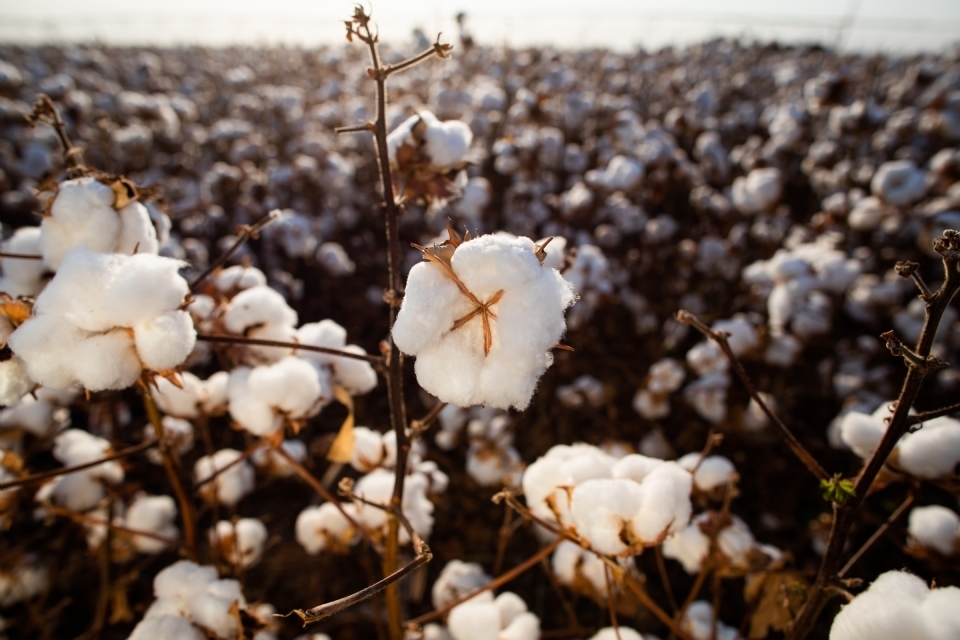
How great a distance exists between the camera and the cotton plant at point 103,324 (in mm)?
854

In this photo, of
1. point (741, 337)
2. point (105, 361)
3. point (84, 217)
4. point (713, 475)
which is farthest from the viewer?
point (741, 337)

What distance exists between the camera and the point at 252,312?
1.33 m

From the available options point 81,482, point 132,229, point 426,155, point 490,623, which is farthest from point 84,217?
point 490,623

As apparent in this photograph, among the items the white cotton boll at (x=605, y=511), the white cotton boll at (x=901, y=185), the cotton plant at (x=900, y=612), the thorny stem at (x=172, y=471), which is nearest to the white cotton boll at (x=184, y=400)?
the thorny stem at (x=172, y=471)

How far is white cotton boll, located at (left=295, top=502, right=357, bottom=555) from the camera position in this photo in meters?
1.87

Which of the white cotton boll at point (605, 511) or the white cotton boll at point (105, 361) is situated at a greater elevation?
the white cotton boll at point (105, 361)

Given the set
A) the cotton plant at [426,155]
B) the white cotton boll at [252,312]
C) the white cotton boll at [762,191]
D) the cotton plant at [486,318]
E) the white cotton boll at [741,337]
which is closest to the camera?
the cotton plant at [486,318]

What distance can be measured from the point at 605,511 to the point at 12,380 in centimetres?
116

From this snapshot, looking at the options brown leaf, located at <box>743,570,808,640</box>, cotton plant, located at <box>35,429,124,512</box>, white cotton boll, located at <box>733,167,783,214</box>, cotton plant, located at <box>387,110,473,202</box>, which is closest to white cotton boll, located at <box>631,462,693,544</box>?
brown leaf, located at <box>743,570,808,640</box>

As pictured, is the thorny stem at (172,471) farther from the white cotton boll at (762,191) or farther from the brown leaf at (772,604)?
the white cotton boll at (762,191)

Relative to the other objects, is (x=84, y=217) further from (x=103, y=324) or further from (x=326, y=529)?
(x=326, y=529)

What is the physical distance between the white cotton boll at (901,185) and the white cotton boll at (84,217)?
14.4 ft

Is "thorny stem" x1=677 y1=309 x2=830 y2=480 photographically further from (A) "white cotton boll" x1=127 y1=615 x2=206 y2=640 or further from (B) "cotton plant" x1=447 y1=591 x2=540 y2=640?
(A) "white cotton boll" x1=127 y1=615 x2=206 y2=640

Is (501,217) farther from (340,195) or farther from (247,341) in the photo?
(247,341)
